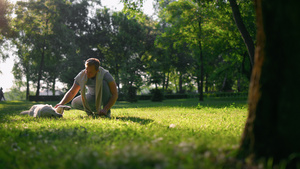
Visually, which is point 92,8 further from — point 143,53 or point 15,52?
point 15,52

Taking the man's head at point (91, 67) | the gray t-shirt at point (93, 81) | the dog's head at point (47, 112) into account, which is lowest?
the dog's head at point (47, 112)

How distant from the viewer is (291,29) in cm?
205

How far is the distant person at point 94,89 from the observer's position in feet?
21.1

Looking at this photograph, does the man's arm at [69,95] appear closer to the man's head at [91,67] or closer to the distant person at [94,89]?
the distant person at [94,89]

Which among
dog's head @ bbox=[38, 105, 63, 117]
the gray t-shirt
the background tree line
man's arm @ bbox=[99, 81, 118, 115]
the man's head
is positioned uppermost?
the background tree line

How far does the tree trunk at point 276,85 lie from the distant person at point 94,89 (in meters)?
4.75

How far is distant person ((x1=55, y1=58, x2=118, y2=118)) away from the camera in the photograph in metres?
6.44

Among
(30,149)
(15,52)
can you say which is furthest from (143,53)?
(30,149)

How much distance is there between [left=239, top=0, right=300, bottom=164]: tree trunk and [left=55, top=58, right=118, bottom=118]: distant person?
4.75 m

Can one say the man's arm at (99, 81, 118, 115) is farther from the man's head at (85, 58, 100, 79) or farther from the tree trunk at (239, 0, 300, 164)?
the tree trunk at (239, 0, 300, 164)

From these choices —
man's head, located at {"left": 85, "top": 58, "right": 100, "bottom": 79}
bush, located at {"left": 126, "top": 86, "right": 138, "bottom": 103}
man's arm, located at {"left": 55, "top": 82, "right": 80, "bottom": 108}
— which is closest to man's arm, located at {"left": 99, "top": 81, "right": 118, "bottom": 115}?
man's head, located at {"left": 85, "top": 58, "right": 100, "bottom": 79}

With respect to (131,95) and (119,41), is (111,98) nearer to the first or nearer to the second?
(131,95)

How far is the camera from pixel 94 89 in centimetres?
715

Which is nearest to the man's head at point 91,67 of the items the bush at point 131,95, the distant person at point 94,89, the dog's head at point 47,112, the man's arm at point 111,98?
the distant person at point 94,89
